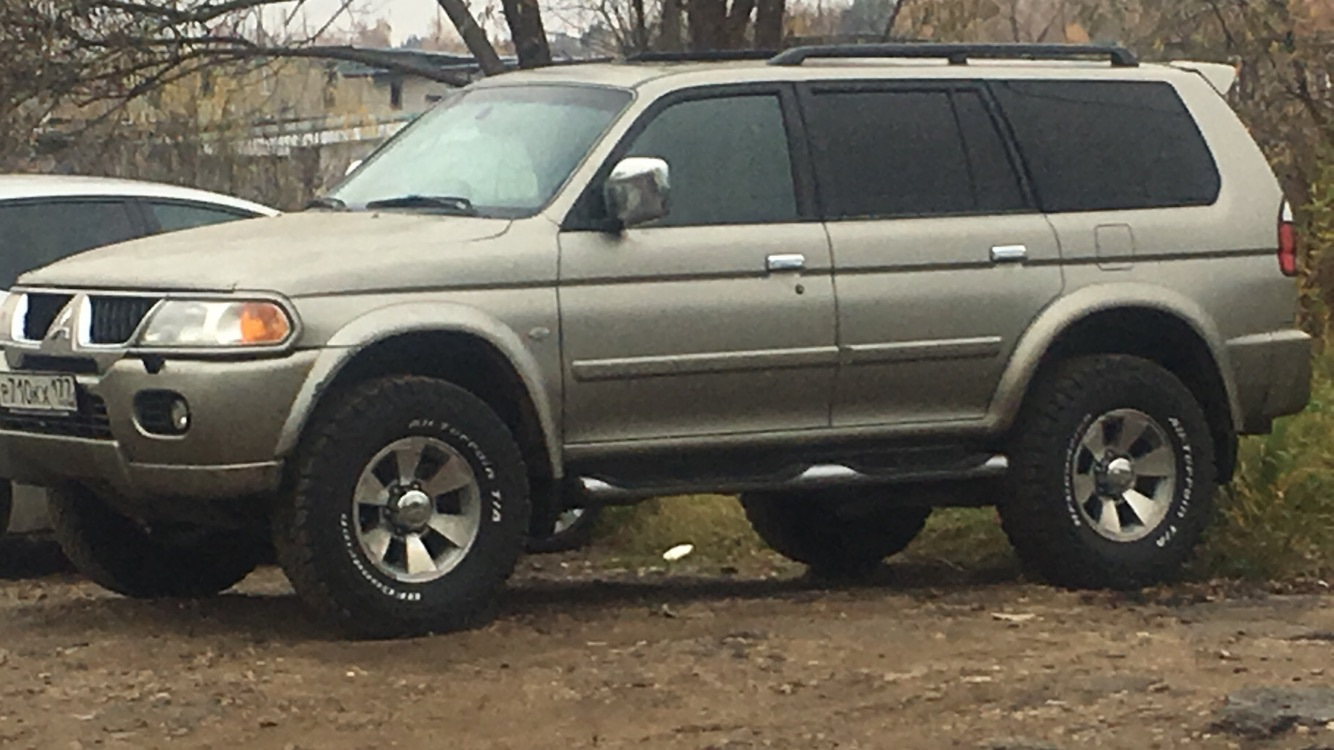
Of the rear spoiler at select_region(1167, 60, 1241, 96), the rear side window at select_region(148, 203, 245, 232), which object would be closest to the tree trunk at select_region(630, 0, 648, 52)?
the rear side window at select_region(148, 203, 245, 232)

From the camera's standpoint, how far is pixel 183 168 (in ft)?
81.4

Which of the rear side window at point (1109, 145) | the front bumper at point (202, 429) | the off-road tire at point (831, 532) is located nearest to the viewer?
the front bumper at point (202, 429)

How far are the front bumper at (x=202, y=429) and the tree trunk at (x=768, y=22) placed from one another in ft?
30.4

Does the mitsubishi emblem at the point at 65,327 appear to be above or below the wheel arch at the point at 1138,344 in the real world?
above

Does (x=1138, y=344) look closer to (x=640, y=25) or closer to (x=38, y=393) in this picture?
(x=38, y=393)

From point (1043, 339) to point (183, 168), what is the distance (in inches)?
682

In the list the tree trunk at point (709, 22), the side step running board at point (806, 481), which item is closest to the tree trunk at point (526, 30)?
the tree trunk at point (709, 22)

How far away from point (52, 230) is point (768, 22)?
7469 millimetres

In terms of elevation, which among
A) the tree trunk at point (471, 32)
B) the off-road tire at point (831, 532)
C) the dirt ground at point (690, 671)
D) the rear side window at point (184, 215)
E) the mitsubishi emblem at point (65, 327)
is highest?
the tree trunk at point (471, 32)

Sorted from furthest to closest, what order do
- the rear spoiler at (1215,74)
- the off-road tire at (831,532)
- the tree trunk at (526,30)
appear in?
the tree trunk at (526,30), the off-road tire at (831,532), the rear spoiler at (1215,74)

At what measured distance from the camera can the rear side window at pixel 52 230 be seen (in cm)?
930

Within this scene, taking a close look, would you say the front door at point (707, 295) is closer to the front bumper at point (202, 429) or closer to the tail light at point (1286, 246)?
the front bumper at point (202, 429)

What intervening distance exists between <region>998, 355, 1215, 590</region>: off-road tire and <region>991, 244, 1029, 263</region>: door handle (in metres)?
0.41

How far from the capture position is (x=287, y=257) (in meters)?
7.36
